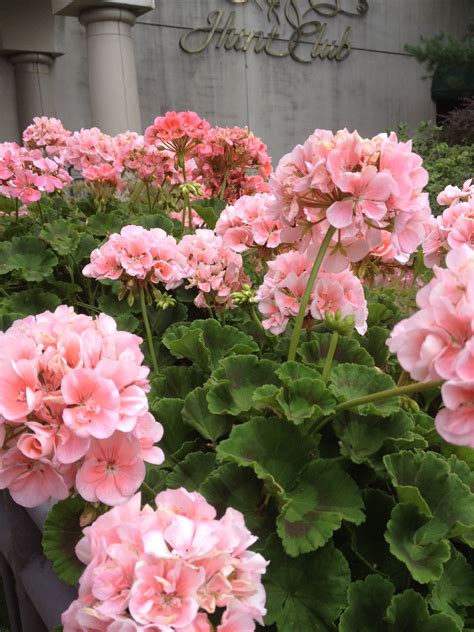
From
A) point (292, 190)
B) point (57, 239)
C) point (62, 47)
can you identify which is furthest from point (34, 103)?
point (292, 190)

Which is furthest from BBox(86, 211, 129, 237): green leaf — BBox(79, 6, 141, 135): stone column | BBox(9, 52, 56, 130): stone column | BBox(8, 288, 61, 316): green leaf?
BBox(9, 52, 56, 130): stone column

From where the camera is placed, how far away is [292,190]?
83 centimetres

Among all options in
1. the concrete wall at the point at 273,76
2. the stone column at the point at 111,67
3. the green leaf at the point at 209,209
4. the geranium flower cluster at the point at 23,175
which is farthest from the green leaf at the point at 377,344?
the concrete wall at the point at 273,76

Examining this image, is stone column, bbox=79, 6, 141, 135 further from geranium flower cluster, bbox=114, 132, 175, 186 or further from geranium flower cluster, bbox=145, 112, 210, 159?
geranium flower cluster, bbox=145, 112, 210, 159

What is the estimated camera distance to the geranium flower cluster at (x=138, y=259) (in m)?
1.15

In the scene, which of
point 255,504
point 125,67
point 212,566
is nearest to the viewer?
point 212,566

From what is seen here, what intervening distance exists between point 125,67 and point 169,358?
5.88 metres

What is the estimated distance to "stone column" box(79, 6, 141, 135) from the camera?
6.31 m

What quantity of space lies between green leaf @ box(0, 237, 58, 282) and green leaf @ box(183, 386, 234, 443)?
1.01 meters

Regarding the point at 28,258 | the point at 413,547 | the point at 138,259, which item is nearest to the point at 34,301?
the point at 28,258

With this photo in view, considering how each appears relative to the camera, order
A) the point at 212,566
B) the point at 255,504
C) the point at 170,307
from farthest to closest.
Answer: the point at 170,307 < the point at 255,504 < the point at 212,566

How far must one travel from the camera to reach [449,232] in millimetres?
1105

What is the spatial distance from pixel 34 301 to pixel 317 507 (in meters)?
1.19

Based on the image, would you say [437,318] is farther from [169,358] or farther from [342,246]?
[169,358]
